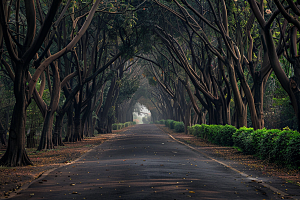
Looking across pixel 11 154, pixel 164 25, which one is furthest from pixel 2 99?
pixel 11 154

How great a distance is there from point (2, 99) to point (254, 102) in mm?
18430

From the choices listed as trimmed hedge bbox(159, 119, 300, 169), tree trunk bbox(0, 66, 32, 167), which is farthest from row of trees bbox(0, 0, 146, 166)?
trimmed hedge bbox(159, 119, 300, 169)

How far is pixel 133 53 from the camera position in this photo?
27.6 metres

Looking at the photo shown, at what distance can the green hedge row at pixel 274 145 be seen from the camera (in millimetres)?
12047

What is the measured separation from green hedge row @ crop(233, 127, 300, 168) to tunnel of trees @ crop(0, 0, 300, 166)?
1091 mm

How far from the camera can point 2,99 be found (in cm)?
2898

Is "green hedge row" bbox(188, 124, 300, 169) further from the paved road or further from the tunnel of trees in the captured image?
the paved road

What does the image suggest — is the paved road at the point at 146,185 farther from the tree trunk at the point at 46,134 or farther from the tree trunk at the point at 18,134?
the tree trunk at the point at 46,134

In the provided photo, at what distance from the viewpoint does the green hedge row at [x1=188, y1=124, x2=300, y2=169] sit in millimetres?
12078

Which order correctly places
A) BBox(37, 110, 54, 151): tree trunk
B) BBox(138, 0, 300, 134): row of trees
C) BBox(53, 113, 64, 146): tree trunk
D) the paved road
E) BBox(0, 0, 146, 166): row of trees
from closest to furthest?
the paved road
BBox(138, 0, 300, 134): row of trees
BBox(0, 0, 146, 166): row of trees
BBox(37, 110, 54, 151): tree trunk
BBox(53, 113, 64, 146): tree trunk

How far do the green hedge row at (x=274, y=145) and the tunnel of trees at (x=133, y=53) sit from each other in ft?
3.58

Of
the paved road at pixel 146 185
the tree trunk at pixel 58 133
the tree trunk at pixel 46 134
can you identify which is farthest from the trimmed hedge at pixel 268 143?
the tree trunk at pixel 58 133

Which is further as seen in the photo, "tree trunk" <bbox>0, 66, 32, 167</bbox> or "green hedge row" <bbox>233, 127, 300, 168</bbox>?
"tree trunk" <bbox>0, 66, 32, 167</bbox>

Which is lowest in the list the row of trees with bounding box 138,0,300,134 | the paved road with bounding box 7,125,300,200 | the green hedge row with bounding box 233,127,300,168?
the paved road with bounding box 7,125,300,200
